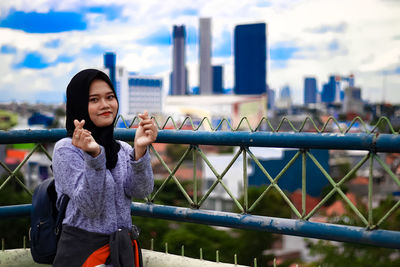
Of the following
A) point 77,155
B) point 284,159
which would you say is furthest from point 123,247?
point 284,159

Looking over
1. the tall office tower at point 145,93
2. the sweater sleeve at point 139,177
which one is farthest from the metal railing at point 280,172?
the tall office tower at point 145,93

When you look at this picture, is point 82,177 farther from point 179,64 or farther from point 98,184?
point 179,64

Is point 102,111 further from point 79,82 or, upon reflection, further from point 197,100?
point 197,100

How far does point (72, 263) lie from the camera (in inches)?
76.9

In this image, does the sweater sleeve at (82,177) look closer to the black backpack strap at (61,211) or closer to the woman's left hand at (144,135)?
the black backpack strap at (61,211)

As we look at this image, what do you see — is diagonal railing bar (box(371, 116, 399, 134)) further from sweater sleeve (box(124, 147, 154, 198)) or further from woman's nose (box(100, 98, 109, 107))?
woman's nose (box(100, 98, 109, 107))

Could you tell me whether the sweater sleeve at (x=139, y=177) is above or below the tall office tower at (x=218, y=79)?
below

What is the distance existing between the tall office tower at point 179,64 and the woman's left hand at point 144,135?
163 m

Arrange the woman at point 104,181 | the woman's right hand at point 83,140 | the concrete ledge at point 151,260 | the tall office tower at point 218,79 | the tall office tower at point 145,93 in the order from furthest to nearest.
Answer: the tall office tower at point 218,79 < the tall office tower at point 145,93 < the concrete ledge at point 151,260 < the woman at point 104,181 < the woman's right hand at point 83,140

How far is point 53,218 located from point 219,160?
45558 mm

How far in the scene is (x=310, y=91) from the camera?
170m

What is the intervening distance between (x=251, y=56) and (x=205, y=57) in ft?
46.2

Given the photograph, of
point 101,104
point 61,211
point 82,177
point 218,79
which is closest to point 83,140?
point 82,177

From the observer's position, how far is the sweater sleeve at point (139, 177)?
6.56ft
